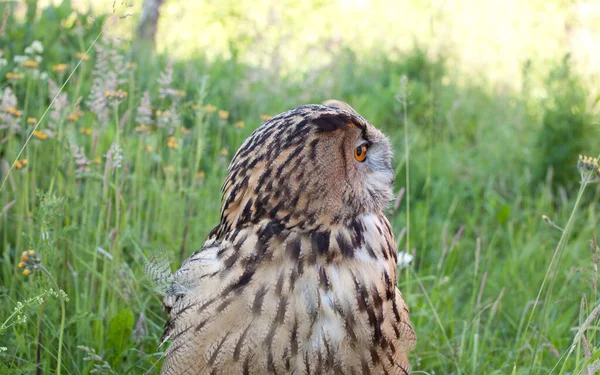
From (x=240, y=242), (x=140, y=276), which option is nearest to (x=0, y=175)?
(x=140, y=276)

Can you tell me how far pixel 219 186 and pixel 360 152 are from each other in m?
2.06

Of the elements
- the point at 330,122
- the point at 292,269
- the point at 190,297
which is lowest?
the point at 190,297

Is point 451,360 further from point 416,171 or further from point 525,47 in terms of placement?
point 525,47

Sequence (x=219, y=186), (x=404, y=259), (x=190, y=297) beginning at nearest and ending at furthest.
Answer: (x=190, y=297) < (x=404, y=259) < (x=219, y=186)

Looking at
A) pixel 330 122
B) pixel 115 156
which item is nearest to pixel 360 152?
pixel 330 122

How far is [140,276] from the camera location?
315cm

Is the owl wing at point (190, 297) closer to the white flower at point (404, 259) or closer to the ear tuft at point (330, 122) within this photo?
the ear tuft at point (330, 122)

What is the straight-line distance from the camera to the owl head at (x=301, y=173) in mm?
1945

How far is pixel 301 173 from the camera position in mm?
1946

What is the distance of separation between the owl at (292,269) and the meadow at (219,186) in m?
0.28

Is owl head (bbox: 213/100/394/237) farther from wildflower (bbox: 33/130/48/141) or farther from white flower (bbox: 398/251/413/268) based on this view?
wildflower (bbox: 33/130/48/141)

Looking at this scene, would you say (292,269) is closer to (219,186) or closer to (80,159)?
(80,159)

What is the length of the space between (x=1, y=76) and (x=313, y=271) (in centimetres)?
331

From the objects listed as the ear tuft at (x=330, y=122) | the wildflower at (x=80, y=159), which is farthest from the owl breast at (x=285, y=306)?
the wildflower at (x=80, y=159)
